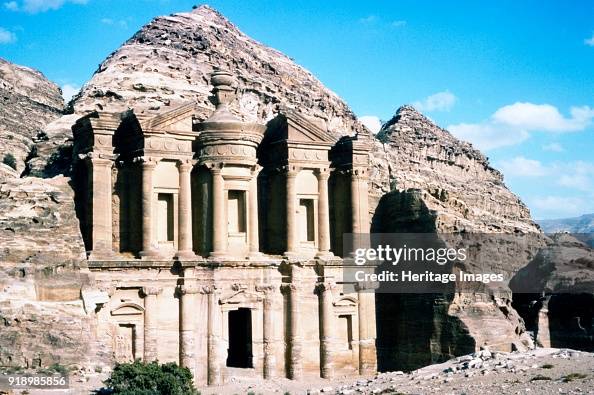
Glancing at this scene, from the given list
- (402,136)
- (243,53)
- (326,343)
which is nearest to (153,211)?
(326,343)

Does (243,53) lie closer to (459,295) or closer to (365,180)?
(365,180)

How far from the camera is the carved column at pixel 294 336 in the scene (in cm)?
3138

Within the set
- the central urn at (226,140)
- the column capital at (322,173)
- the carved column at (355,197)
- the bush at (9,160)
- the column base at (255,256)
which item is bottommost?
the column base at (255,256)

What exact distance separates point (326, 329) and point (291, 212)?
5.02 meters

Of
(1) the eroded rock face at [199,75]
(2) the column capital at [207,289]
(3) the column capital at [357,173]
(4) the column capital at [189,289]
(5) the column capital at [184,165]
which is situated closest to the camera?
(4) the column capital at [189,289]

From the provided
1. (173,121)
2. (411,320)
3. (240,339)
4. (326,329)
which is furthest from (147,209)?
(411,320)

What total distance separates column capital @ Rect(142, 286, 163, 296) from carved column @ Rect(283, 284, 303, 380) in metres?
5.36

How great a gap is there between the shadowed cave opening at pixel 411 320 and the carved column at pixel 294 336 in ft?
21.1

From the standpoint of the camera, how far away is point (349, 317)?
110 feet

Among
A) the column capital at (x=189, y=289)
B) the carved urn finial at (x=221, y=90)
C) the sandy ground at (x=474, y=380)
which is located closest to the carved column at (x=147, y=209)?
the column capital at (x=189, y=289)

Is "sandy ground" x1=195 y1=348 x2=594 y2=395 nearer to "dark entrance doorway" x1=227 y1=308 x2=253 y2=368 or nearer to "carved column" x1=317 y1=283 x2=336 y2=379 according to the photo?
"dark entrance doorway" x1=227 y1=308 x2=253 y2=368

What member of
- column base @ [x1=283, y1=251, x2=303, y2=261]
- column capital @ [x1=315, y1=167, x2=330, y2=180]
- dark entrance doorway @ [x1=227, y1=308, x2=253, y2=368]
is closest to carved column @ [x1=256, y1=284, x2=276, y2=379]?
dark entrance doorway @ [x1=227, y1=308, x2=253, y2=368]

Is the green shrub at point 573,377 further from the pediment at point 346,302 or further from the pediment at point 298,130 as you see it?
the pediment at point 298,130

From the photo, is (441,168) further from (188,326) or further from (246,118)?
(188,326)
